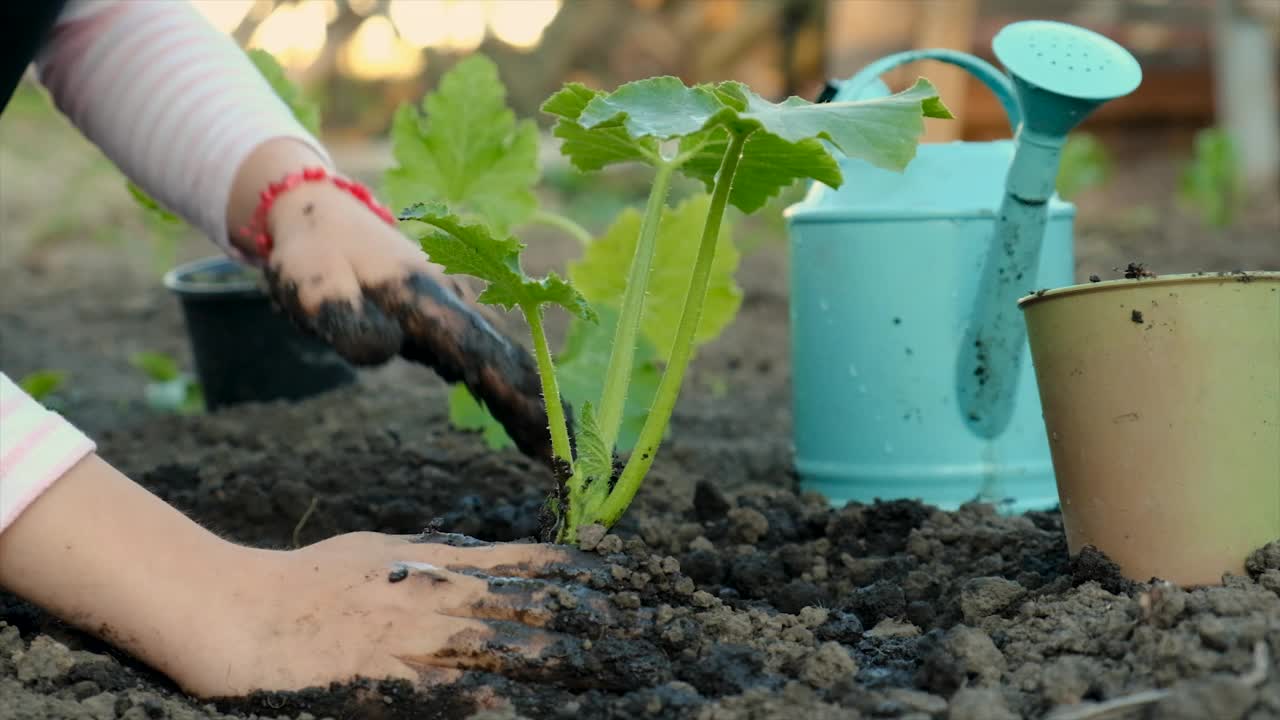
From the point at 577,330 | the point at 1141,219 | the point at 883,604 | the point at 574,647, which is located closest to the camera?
the point at 574,647

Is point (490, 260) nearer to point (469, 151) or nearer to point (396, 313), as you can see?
point (396, 313)

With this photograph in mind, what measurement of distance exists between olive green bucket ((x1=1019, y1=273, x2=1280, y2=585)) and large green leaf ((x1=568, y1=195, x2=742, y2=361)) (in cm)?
73

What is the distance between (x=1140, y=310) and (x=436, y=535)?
65 cm

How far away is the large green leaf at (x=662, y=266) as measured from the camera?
1793mm

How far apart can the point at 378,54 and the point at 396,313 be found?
25.4ft

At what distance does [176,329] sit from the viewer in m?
3.72

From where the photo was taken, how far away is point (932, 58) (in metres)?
1.58

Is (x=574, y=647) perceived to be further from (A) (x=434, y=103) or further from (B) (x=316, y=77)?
(B) (x=316, y=77)

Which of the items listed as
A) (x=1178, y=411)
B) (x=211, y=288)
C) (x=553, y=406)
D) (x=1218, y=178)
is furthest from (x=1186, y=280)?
(x=1218, y=178)

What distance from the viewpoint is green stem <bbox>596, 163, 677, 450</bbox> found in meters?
1.16

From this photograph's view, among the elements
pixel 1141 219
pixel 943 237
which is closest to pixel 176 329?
pixel 943 237

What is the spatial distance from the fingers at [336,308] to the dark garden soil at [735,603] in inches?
9.0

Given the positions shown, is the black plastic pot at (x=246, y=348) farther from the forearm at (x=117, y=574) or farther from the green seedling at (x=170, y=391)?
the forearm at (x=117, y=574)

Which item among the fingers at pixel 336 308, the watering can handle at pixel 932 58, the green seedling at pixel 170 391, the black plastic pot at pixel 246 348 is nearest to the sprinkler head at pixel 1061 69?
the watering can handle at pixel 932 58
